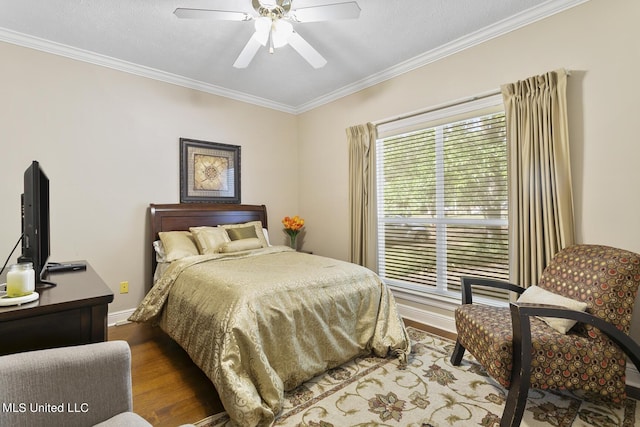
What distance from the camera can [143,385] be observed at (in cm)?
212

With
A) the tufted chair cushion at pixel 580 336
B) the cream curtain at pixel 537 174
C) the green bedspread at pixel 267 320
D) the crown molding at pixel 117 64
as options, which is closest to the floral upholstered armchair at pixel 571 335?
the tufted chair cushion at pixel 580 336

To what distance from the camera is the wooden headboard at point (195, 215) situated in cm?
341

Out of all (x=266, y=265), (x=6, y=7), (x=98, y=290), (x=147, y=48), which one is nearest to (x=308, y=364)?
(x=266, y=265)

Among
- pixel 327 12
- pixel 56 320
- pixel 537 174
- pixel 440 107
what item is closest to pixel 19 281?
pixel 56 320

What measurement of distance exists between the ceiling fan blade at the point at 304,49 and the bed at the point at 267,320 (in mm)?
1716

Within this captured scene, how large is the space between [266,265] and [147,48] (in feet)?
7.77

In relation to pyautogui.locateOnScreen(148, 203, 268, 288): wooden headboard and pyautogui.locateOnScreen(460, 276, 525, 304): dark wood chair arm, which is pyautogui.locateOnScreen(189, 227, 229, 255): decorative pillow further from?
pyautogui.locateOnScreen(460, 276, 525, 304): dark wood chair arm

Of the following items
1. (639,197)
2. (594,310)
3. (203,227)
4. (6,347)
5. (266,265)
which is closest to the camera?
(6,347)

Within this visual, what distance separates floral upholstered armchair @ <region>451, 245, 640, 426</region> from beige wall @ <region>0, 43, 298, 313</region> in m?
3.33

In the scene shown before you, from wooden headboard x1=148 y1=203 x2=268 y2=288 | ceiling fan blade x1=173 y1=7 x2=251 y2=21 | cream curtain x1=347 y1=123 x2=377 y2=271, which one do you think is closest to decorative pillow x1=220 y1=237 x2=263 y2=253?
wooden headboard x1=148 y1=203 x2=268 y2=288

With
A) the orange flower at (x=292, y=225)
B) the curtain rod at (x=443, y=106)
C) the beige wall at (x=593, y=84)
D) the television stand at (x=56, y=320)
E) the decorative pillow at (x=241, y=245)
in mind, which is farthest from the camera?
the orange flower at (x=292, y=225)

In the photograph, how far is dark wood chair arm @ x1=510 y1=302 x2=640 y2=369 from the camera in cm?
160

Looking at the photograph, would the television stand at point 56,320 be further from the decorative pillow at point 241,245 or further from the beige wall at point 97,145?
the beige wall at point 97,145

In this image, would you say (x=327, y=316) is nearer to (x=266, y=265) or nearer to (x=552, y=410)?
(x=266, y=265)
